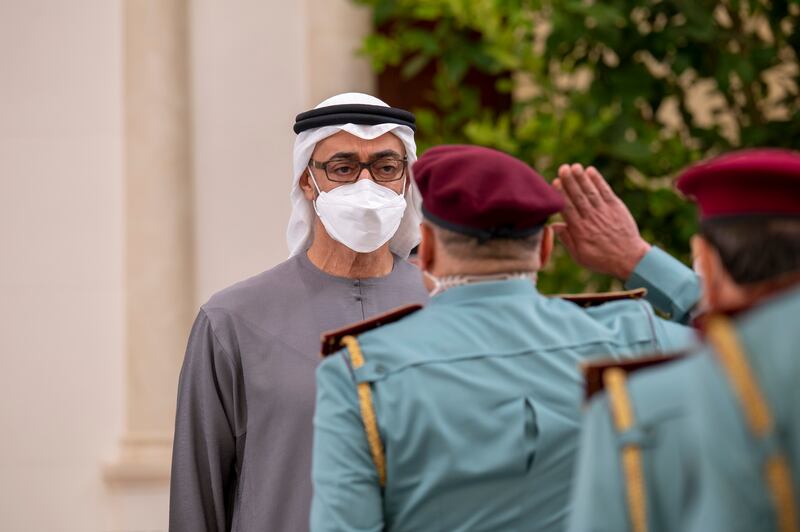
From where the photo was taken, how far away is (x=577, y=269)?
5734 mm

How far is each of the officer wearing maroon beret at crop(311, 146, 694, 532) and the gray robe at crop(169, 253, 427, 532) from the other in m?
1.06

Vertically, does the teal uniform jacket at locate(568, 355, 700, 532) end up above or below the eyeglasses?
below

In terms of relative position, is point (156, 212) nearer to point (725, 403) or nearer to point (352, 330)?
point (352, 330)

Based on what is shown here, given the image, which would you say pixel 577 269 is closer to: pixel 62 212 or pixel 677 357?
pixel 62 212

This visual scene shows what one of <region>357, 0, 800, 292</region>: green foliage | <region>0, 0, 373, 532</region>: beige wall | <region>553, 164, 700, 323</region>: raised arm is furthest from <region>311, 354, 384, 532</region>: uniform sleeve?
<region>0, 0, 373, 532</region>: beige wall

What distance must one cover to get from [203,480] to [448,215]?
1.56 metres

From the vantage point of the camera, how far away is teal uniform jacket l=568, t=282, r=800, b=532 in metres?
1.48

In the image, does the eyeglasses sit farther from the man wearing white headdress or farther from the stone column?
the stone column

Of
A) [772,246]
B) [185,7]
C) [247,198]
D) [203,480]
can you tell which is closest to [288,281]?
[203,480]

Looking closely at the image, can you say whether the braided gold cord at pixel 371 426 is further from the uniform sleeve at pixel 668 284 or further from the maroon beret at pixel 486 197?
the uniform sleeve at pixel 668 284

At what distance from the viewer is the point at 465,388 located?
229cm

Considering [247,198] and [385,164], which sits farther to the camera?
[247,198]

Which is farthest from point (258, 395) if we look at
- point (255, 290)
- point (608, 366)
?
point (608, 366)

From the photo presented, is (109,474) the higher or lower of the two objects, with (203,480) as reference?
lower
